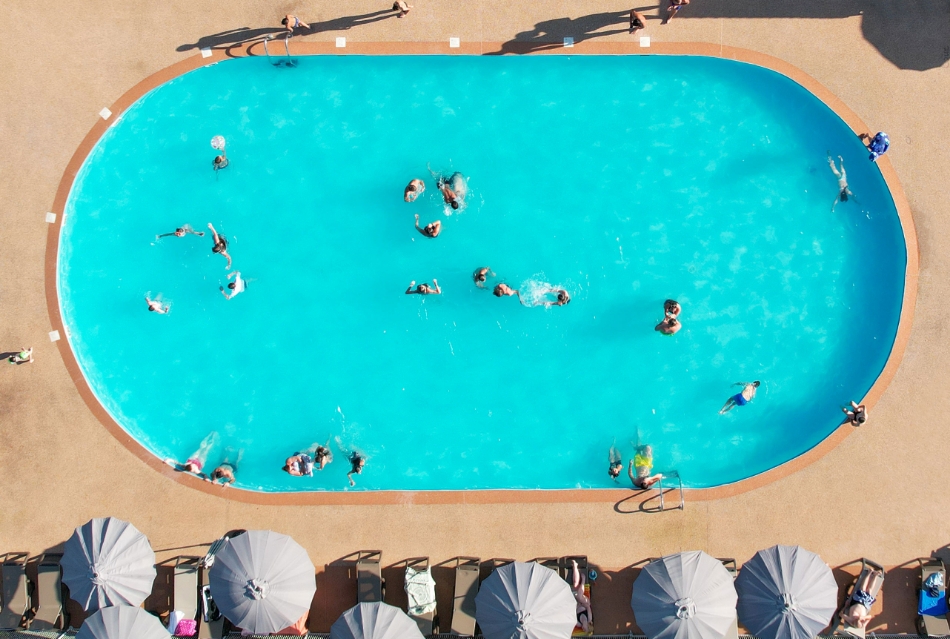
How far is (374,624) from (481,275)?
7609mm

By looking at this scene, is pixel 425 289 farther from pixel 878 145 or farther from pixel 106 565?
pixel 878 145

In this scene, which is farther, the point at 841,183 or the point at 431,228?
the point at 841,183

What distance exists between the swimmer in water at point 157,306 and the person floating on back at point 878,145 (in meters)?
16.4

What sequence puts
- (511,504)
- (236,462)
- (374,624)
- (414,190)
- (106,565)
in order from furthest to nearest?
(236,462)
(511,504)
(414,190)
(106,565)
(374,624)

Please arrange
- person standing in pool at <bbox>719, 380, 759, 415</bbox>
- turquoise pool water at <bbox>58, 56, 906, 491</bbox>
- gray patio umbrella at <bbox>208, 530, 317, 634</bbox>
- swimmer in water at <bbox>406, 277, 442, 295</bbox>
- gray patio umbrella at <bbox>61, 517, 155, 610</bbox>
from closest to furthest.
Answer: gray patio umbrella at <bbox>208, 530, 317, 634</bbox> < gray patio umbrella at <bbox>61, 517, 155, 610</bbox> < swimmer in water at <bbox>406, 277, 442, 295</bbox> < person standing in pool at <bbox>719, 380, 759, 415</bbox> < turquoise pool water at <bbox>58, 56, 906, 491</bbox>

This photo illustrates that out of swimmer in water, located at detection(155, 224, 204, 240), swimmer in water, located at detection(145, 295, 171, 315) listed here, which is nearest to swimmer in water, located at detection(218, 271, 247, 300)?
swimmer in water, located at detection(155, 224, 204, 240)

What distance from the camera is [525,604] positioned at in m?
11.9

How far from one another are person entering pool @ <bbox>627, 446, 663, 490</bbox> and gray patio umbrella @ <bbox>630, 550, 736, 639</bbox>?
1.73m

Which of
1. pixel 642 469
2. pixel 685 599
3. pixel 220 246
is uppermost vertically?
pixel 220 246

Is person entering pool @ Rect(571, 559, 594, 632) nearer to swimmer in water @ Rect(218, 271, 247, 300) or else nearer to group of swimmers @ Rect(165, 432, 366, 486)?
group of swimmers @ Rect(165, 432, 366, 486)

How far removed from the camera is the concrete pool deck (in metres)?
13.6

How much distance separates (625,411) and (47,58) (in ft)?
51.3

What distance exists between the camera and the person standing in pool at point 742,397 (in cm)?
1354

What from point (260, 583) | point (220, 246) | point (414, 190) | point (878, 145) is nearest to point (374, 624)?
point (260, 583)
